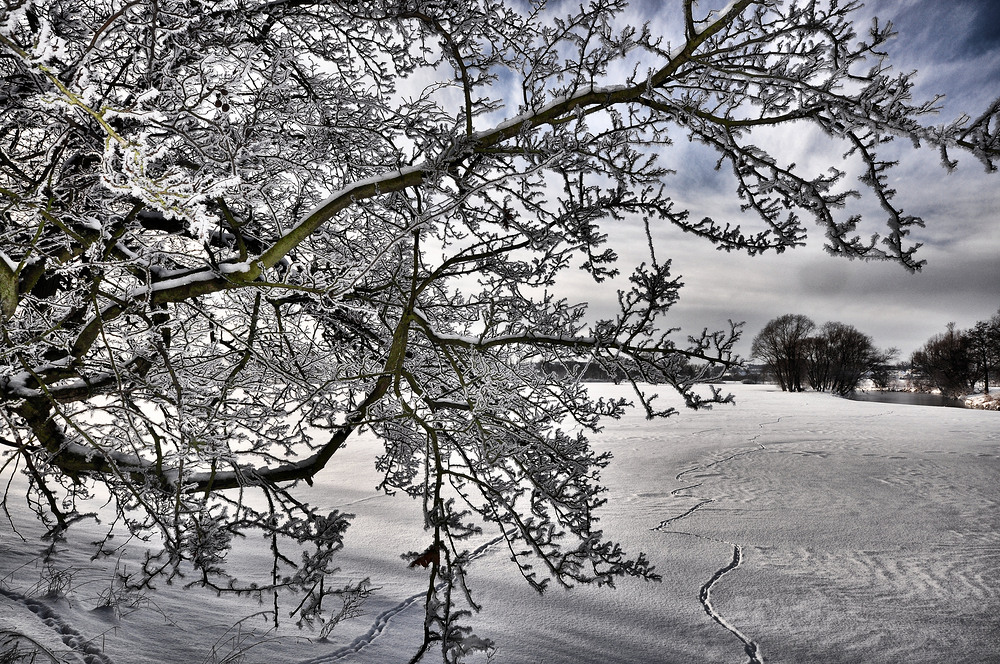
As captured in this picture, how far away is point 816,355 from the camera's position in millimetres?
35875

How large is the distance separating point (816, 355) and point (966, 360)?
1067 cm

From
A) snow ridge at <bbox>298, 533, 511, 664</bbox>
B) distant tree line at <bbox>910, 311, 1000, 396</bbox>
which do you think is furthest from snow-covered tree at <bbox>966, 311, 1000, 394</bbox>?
snow ridge at <bbox>298, 533, 511, 664</bbox>

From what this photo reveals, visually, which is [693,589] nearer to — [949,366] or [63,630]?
[63,630]

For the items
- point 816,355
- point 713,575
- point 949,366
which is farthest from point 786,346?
point 713,575

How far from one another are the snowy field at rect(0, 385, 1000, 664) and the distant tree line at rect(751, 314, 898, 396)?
27.6m

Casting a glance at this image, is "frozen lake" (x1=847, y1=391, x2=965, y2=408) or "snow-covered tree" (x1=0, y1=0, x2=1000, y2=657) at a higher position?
"snow-covered tree" (x1=0, y1=0, x2=1000, y2=657)

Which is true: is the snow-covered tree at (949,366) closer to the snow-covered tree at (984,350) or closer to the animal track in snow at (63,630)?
the snow-covered tree at (984,350)

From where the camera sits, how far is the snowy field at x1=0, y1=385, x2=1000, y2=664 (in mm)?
3641

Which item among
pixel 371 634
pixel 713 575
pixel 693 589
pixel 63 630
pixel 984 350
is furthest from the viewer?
pixel 984 350

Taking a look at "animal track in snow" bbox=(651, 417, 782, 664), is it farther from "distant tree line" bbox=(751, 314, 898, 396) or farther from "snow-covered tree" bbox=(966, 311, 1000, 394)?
"snow-covered tree" bbox=(966, 311, 1000, 394)

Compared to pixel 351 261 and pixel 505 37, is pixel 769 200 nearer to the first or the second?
pixel 505 37

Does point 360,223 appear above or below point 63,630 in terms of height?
above

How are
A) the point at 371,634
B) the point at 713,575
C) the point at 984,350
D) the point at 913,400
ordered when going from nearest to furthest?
1. the point at 371,634
2. the point at 713,575
3. the point at 913,400
4. the point at 984,350

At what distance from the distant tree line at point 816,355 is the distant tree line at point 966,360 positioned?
4980mm
